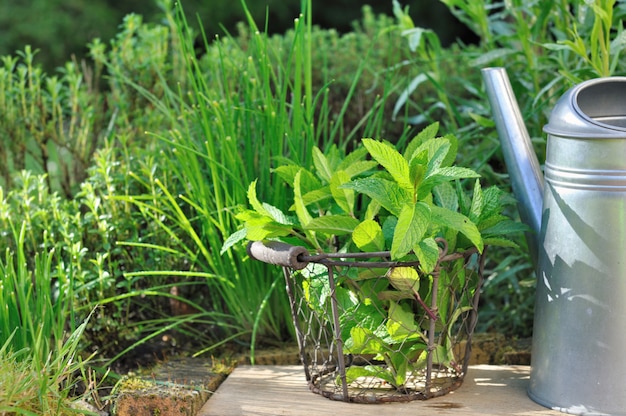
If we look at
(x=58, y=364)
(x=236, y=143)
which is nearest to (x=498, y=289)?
(x=236, y=143)

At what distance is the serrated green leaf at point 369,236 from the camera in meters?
1.66

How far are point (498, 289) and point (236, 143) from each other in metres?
→ 1.07

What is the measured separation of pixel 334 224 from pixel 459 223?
10.3 inches

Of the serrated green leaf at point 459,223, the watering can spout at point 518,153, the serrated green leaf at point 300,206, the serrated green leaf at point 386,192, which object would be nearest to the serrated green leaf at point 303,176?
the serrated green leaf at point 300,206

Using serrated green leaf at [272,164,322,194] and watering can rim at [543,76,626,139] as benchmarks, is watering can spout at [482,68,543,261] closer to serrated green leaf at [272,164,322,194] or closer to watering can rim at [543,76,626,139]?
watering can rim at [543,76,626,139]

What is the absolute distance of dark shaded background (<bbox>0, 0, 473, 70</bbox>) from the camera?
21.0 ft

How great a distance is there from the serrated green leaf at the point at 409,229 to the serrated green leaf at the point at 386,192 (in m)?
0.05

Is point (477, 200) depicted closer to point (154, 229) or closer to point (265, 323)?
point (265, 323)

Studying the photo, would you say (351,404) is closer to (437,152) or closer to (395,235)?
(395,235)

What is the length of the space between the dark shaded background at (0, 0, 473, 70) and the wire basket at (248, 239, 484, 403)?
15.4 ft

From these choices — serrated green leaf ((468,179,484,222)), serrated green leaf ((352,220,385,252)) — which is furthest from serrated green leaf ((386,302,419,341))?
serrated green leaf ((468,179,484,222))

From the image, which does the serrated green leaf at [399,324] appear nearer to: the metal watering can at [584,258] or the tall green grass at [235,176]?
the metal watering can at [584,258]

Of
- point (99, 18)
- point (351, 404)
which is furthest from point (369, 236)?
point (99, 18)

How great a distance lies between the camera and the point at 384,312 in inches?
69.7
